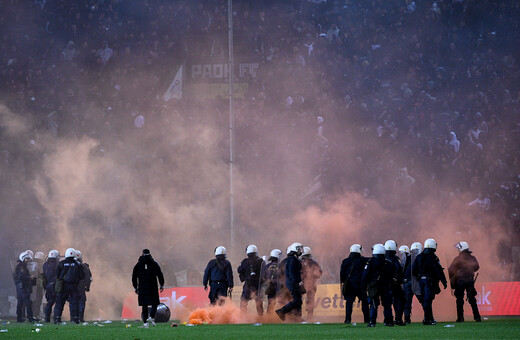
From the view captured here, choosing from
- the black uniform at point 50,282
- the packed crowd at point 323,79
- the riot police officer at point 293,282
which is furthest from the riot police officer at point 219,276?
the packed crowd at point 323,79

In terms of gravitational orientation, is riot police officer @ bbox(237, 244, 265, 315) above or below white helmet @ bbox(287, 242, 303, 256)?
below

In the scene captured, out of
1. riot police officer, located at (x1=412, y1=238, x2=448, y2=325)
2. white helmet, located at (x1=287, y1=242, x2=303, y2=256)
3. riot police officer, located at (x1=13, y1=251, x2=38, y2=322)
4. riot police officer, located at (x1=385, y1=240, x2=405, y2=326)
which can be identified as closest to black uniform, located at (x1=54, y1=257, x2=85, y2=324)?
riot police officer, located at (x1=13, y1=251, x2=38, y2=322)

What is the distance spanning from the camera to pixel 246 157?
35.5 m

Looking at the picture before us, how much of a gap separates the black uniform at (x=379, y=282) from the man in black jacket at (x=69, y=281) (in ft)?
26.8

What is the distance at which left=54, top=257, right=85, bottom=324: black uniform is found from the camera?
20.8m

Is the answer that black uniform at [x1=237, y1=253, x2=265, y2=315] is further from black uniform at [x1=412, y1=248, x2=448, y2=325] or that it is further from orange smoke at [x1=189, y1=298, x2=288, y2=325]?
black uniform at [x1=412, y1=248, x2=448, y2=325]

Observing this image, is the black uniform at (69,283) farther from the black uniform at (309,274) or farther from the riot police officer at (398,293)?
the riot police officer at (398,293)

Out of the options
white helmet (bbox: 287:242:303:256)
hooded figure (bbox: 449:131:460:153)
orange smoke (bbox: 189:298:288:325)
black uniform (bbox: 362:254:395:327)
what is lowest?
orange smoke (bbox: 189:298:288:325)

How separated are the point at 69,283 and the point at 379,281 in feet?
28.4

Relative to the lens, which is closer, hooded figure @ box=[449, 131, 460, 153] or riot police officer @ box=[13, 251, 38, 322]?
riot police officer @ box=[13, 251, 38, 322]

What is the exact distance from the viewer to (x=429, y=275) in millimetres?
18203

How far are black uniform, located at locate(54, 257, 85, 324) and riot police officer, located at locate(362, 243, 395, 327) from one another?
816 centimetres

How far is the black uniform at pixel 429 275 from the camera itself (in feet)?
59.4

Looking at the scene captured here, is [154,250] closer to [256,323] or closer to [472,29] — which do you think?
[256,323]
